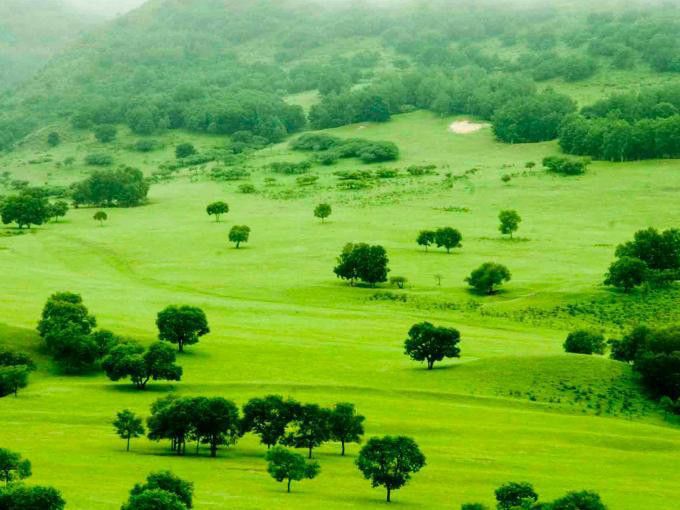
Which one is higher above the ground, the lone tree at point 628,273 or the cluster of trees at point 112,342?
the lone tree at point 628,273

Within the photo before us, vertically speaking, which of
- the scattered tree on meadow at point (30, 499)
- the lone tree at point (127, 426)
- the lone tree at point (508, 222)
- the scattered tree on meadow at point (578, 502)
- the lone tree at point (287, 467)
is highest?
the lone tree at point (508, 222)

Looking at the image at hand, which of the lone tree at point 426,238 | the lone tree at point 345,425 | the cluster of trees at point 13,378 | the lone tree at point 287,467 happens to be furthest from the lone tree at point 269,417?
the lone tree at point 426,238

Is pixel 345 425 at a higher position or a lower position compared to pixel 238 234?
lower

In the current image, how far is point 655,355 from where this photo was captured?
345 feet

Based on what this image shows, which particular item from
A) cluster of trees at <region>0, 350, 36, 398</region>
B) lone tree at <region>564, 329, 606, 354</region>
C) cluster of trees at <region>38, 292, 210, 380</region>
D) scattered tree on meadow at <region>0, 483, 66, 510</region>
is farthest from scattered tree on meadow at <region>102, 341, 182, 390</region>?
scattered tree on meadow at <region>0, 483, 66, 510</region>

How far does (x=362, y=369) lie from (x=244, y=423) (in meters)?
28.1

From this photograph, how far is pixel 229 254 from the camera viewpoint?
180 m

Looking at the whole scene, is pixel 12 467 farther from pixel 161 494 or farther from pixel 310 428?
pixel 310 428

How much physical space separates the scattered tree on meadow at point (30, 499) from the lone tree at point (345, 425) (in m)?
30.1

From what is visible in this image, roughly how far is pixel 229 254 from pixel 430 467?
10773cm

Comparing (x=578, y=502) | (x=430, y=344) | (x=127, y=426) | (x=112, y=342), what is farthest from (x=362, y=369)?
(x=578, y=502)

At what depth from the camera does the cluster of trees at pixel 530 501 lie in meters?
59.1

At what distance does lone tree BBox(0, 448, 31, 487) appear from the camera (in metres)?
63.5

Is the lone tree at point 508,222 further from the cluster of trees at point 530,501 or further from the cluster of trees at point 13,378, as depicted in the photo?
the cluster of trees at point 530,501
